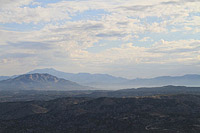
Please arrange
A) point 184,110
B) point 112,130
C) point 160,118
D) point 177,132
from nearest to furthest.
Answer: point 177,132 → point 112,130 → point 160,118 → point 184,110

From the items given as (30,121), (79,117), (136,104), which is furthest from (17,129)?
(136,104)

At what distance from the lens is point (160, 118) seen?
146625mm

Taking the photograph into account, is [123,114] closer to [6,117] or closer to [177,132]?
[177,132]

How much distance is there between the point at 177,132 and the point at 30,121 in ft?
267

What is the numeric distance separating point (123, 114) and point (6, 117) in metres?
78.2

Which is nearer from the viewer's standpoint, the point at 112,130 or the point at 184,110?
the point at 112,130

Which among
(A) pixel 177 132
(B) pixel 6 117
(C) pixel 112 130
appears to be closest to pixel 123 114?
(C) pixel 112 130

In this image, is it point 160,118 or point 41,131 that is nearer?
point 41,131

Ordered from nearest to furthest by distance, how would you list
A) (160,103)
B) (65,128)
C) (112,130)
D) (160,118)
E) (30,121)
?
1. (112,130)
2. (65,128)
3. (160,118)
4. (30,121)
5. (160,103)

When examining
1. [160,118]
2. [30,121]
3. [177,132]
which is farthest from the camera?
[30,121]

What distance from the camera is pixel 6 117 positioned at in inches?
7288

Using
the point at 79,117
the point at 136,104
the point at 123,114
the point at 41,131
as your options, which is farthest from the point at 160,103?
the point at 41,131

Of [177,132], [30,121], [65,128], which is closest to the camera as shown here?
[177,132]

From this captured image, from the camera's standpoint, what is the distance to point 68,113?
593ft
